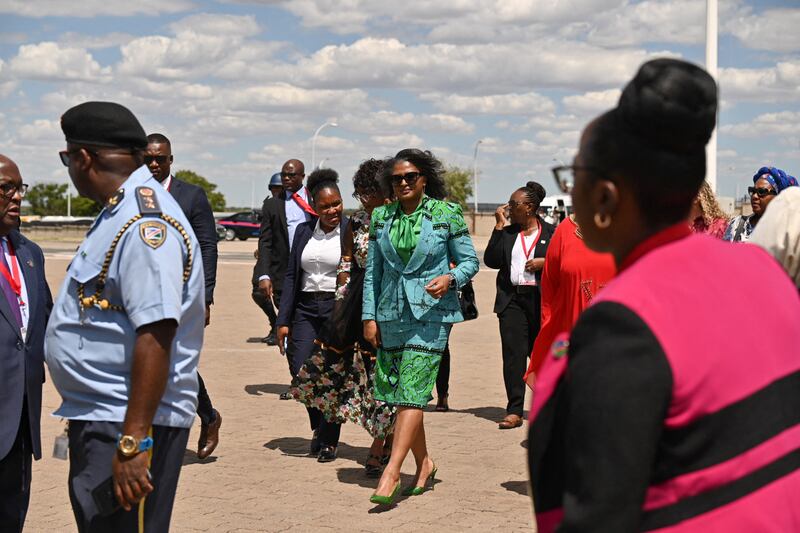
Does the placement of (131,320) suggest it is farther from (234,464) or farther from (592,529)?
(234,464)

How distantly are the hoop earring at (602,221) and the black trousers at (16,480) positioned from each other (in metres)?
3.10

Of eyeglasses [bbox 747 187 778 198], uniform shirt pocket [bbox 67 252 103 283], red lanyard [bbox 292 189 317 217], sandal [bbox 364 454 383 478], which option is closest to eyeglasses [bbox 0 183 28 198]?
uniform shirt pocket [bbox 67 252 103 283]

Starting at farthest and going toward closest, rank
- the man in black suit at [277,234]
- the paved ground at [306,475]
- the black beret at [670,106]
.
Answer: the man in black suit at [277,234], the paved ground at [306,475], the black beret at [670,106]

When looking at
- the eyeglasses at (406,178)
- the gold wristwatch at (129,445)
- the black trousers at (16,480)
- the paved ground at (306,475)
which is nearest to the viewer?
the gold wristwatch at (129,445)

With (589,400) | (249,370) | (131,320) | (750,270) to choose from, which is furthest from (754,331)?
(249,370)

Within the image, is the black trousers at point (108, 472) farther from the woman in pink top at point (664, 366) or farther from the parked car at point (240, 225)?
the parked car at point (240, 225)

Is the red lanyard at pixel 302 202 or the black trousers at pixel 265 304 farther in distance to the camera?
the black trousers at pixel 265 304

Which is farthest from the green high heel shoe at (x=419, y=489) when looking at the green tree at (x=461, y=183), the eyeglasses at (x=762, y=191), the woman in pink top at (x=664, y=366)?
the green tree at (x=461, y=183)

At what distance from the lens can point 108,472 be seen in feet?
11.1

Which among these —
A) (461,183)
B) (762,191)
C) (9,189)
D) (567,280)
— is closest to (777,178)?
(762,191)

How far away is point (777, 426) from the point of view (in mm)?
1861

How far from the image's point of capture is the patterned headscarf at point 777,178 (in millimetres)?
6832

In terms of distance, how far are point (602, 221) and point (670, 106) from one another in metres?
0.23

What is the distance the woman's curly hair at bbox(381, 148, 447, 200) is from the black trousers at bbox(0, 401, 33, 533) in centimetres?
313
